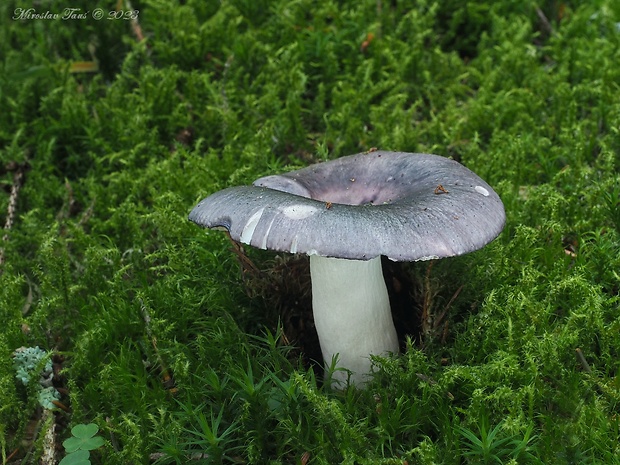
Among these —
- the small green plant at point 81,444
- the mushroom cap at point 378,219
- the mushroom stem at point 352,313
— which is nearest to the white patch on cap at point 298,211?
the mushroom cap at point 378,219

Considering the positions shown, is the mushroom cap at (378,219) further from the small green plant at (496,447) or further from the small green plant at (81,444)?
the small green plant at (81,444)

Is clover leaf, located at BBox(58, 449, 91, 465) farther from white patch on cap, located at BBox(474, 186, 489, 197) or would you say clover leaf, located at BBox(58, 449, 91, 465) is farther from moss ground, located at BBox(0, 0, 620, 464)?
white patch on cap, located at BBox(474, 186, 489, 197)

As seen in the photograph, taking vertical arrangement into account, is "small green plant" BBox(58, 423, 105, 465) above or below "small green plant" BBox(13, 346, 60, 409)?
below

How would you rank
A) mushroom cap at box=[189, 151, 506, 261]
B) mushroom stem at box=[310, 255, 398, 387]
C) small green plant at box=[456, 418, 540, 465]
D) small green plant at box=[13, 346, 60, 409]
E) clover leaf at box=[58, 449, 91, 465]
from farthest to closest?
small green plant at box=[13, 346, 60, 409] → mushroom stem at box=[310, 255, 398, 387] → clover leaf at box=[58, 449, 91, 465] → small green plant at box=[456, 418, 540, 465] → mushroom cap at box=[189, 151, 506, 261]

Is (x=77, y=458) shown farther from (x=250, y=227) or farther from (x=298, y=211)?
(x=298, y=211)

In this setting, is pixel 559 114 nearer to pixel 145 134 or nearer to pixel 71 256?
pixel 145 134

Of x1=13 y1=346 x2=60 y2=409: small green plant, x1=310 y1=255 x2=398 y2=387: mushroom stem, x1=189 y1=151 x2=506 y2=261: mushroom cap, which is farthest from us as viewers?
x1=13 y1=346 x2=60 y2=409: small green plant

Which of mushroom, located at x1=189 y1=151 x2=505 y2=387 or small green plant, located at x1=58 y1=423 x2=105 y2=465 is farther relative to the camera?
small green plant, located at x1=58 y1=423 x2=105 y2=465

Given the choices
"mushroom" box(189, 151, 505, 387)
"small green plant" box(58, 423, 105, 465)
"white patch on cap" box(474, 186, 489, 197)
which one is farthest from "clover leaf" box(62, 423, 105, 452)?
"white patch on cap" box(474, 186, 489, 197)
